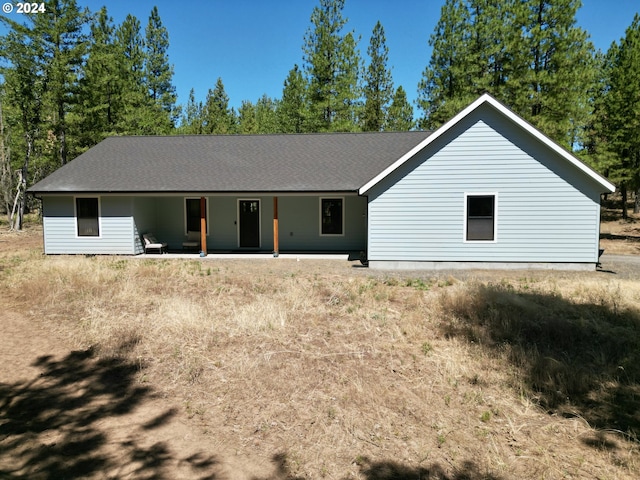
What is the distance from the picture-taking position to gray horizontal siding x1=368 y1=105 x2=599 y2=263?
13.9 meters

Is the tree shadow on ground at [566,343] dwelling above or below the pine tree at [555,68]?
below

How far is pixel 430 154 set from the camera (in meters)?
14.2

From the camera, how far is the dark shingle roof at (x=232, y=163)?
16.8 m

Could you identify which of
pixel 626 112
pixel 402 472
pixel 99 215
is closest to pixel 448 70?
pixel 626 112

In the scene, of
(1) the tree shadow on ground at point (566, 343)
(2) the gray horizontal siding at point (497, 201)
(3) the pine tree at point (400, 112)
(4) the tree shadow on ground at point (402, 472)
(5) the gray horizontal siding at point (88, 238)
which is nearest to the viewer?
(4) the tree shadow on ground at point (402, 472)

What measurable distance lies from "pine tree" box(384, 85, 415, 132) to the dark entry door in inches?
943

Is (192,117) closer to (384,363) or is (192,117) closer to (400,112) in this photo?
(400,112)

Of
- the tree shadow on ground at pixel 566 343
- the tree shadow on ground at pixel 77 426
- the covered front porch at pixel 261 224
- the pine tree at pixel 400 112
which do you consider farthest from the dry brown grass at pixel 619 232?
the tree shadow on ground at pixel 77 426

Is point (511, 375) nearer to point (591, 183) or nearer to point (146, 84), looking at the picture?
point (591, 183)

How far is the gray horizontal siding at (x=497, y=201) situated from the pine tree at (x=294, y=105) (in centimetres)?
1786

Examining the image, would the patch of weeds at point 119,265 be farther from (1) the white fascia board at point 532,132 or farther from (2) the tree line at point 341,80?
(2) the tree line at point 341,80

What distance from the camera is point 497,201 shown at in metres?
14.2

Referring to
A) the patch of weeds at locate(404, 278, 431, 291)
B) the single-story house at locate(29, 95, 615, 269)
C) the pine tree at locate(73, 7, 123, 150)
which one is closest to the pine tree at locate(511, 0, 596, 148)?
the single-story house at locate(29, 95, 615, 269)

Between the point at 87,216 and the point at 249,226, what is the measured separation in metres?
6.59
